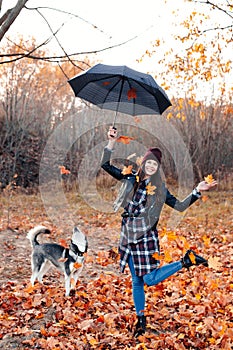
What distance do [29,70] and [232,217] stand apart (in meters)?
7.23

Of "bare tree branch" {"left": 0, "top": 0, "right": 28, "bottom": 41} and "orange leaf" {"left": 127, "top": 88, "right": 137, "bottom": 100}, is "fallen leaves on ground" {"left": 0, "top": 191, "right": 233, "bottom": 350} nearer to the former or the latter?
"orange leaf" {"left": 127, "top": 88, "right": 137, "bottom": 100}

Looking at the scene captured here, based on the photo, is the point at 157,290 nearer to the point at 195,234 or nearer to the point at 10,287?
the point at 10,287

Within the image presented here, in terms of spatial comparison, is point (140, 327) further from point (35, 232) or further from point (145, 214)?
point (35, 232)

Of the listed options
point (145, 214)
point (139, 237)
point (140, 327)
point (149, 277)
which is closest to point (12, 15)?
point (145, 214)

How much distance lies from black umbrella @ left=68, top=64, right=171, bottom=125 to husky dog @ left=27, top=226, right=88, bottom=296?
4.36 feet

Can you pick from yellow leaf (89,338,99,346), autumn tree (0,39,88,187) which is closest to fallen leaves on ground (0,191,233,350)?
yellow leaf (89,338,99,346)

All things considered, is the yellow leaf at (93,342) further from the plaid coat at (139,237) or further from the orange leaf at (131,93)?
the orange leaf at (131,93)

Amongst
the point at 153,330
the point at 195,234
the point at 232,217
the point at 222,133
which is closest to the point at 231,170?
the point at 222,133

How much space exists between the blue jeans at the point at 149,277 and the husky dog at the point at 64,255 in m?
0.85

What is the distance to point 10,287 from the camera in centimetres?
516

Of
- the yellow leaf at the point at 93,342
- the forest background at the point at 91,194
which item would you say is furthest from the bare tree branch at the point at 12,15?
the yellow leaf at the point at 93,342

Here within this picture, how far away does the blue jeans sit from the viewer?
376 cm

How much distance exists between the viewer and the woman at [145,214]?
3.73 metres

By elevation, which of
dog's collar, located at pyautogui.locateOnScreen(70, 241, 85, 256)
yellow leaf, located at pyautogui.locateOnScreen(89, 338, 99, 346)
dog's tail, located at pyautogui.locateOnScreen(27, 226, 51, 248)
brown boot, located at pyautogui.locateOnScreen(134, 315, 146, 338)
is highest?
dog's tail, located at pyautogui.locateOnScreen(27, 226, 51, 248)
